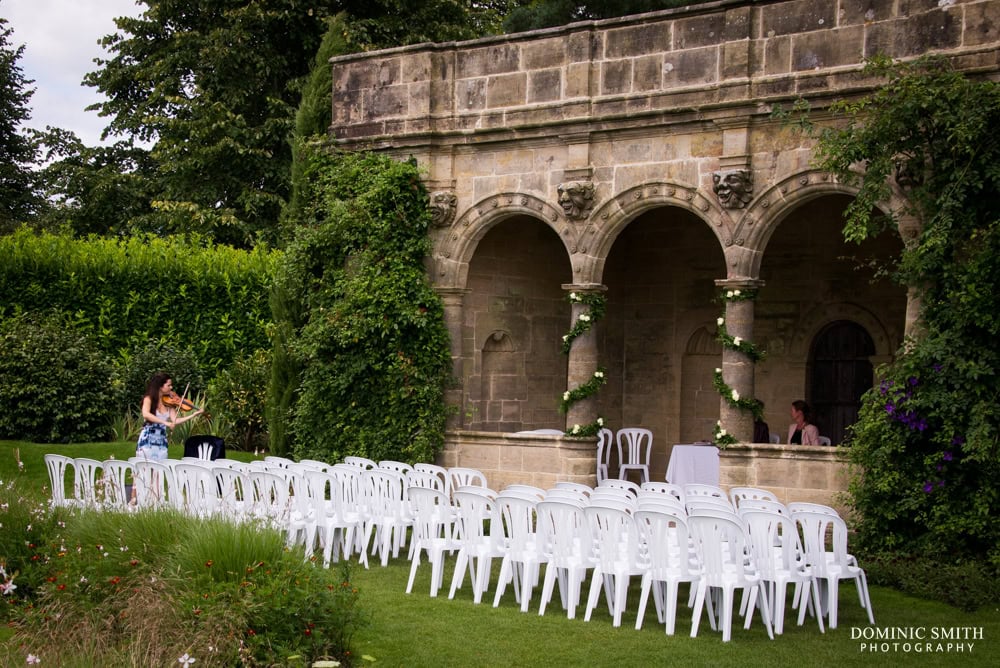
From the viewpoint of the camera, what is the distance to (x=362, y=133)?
14570mm

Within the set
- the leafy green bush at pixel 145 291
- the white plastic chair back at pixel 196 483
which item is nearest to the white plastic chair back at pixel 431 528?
the white plastic chair back at pixel 196 483

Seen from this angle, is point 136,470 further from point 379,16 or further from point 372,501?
point 379,16

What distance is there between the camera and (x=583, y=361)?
13.3 meters

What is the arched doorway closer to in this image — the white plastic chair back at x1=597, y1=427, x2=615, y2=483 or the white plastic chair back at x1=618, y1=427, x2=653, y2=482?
the white plastic chair back at x1=618, y1=427, x2=653, y2=482

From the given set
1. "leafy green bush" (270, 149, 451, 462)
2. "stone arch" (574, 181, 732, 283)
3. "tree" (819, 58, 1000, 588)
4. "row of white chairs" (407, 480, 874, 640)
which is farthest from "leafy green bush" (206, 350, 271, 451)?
"tree" (819, 58, 1000, 588)

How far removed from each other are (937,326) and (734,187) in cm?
264

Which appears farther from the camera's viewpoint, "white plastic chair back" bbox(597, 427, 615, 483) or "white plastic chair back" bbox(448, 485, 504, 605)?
"white plastic chair back" bbox(597, 427, 615, 483)

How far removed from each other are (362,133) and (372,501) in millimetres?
6173

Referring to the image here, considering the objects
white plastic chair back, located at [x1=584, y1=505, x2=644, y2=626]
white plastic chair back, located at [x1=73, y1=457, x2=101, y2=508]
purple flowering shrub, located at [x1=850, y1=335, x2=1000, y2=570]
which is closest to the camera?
white plastic chair back, located at [x1=584, y1=505, x2=644, y2=626]

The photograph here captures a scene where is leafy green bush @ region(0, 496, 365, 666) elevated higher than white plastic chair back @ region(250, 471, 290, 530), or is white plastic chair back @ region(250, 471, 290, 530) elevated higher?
white plastic chair back @ region(250, 471, 290, 530)

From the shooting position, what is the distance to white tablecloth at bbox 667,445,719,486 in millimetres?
12695

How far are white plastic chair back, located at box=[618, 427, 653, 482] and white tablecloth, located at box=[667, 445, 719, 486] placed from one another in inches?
54.3

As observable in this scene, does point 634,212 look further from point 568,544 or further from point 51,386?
point 51,386

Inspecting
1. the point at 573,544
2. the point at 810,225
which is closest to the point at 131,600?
the point at 573,544
